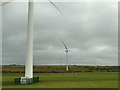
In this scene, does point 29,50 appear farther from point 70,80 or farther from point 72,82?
point 70,80

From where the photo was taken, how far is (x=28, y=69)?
36.2m

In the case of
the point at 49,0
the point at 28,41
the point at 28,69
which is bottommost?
the point at 28,69

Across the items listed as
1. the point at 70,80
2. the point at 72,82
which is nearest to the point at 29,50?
the point at 72,82

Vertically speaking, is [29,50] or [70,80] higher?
[29,50]

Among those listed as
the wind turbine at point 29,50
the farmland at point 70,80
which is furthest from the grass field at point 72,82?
the wind turbine at point 29,50

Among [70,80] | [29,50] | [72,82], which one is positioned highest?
[29,50]

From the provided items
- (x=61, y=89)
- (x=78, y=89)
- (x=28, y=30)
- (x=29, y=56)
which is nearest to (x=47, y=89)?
(x=61, y=89)

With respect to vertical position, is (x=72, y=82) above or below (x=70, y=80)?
above

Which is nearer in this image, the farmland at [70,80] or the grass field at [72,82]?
the grass field at [72,82]

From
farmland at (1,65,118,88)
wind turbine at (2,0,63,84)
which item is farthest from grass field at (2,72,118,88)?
wind turbine at (2,0,63,84)

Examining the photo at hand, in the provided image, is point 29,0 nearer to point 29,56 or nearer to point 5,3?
point 5,3

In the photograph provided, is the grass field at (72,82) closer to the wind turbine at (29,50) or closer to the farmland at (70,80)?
the farmland at (70,80)

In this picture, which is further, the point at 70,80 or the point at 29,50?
the point at 70,80

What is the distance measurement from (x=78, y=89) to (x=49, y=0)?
19042 millimetres
